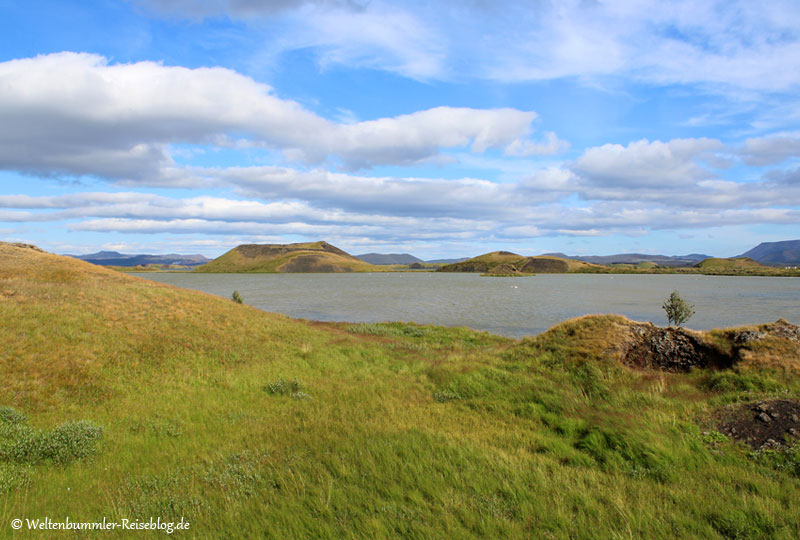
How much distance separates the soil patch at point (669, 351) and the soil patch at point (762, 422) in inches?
215

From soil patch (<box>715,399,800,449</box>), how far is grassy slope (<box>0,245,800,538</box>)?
0.55 meters

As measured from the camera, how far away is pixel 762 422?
859cm

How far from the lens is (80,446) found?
29.4 feet

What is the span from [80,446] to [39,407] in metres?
3.51

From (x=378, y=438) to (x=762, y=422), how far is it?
836 cm

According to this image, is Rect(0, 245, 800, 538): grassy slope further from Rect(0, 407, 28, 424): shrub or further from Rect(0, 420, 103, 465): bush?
Rect(0, 407, 28, 424): shrub

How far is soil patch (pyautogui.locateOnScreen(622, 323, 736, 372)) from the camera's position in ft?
48.6

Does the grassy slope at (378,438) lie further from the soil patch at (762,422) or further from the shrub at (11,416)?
the soil patch at (762,422)

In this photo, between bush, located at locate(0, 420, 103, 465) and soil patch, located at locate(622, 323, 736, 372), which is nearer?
bush, located at locate(0, 420, 103, 465)

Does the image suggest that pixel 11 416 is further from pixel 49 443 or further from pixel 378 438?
pixel 378 438

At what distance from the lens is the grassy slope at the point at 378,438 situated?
580cm

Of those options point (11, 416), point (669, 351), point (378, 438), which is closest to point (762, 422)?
point (669, 351)

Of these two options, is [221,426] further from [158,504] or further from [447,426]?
[447,426]

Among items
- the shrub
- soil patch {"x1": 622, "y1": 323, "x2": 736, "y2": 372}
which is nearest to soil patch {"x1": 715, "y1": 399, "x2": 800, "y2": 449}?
soil patch {"x1": 622, "y1": 323, "x2": 736, "y2": 372}
